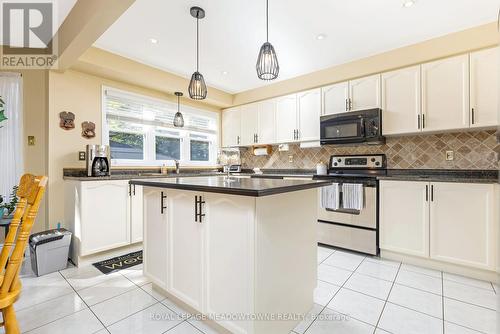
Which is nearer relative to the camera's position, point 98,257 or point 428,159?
point 98,257

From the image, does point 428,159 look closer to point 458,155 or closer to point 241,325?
point 458,155

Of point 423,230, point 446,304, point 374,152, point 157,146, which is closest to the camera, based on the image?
point 446,304

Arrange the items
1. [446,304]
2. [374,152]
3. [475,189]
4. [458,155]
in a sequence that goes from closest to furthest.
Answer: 1. [446,304]
2. [475,189]
3. [458,155]
4. [374,152]

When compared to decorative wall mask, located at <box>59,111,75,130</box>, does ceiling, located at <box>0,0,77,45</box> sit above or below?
above

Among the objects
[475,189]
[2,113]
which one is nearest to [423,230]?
[475,189]

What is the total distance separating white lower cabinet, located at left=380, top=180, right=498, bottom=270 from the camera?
2295mm

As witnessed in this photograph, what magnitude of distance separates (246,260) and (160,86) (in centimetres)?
319

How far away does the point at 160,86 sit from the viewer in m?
3.61

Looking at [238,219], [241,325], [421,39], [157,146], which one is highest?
[421,39]

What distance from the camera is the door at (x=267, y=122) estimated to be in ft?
14.0

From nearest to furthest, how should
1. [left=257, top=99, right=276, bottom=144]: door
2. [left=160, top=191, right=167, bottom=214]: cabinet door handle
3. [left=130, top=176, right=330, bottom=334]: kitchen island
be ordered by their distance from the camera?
1. [left=130, top=176, right=330, bottom=334]: kitchen island
2. [left=160, top=191, right=167, bottom=214]: cabinet door handle
3. [left=257, top=99, right=276, bottom=144]: door

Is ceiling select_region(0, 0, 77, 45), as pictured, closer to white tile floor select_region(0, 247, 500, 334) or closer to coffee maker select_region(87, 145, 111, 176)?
coffee maker select_region(87, 145, 111, 176)

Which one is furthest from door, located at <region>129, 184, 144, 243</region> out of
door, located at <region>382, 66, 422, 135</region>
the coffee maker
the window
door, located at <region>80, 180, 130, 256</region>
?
door, located at <region>382, 66, 422, 135</region>

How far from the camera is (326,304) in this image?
1.91m
